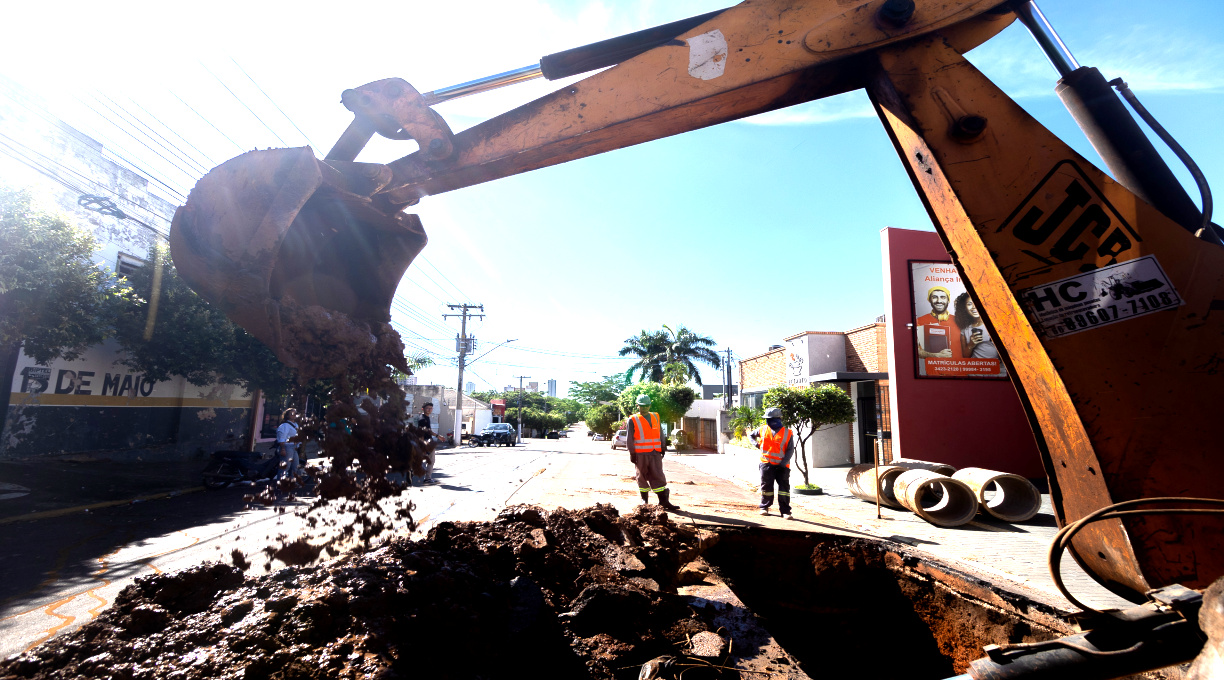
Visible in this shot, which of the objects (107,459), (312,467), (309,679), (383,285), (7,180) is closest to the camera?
(309,679)

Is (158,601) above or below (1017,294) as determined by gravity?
below

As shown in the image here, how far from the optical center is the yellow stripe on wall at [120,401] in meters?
12.1

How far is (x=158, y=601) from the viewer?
255cm

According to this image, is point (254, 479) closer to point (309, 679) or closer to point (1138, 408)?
point (309, 679)

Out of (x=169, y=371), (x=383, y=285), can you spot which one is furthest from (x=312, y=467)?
(x=169, y=371)

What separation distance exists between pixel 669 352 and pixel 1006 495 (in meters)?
26.0

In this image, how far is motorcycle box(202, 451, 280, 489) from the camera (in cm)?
1025

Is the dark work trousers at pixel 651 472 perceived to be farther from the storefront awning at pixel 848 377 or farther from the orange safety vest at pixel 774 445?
the storefront awning at pixel 848 377

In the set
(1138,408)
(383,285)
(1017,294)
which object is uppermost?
(383,285)

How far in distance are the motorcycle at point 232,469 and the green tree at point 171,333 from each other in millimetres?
4840

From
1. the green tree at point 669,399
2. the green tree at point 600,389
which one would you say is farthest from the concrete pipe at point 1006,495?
the green tree at point 600,389

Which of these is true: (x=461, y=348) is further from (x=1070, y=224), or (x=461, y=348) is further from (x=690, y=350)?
(x=1070, y=224)

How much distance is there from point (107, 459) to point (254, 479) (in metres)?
6.40

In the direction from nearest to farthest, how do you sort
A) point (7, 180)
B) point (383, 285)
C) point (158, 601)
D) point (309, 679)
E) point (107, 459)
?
point (309, 679)
point (158, 601)
point (383, 285)
point (7, 180)
point (107, 459)
